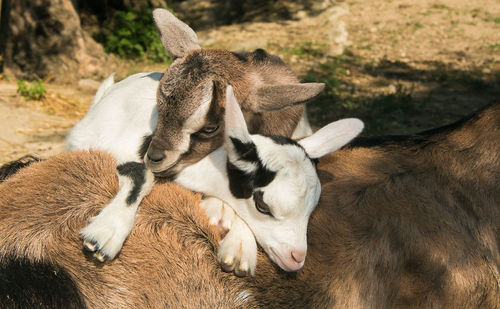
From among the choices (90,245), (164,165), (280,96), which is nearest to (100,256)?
(90,245)

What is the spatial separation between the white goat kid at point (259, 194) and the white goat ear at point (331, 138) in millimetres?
19

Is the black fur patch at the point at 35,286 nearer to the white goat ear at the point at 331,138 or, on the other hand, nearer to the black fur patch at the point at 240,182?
the black fur patch at the point at 240,182

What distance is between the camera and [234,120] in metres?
2.70

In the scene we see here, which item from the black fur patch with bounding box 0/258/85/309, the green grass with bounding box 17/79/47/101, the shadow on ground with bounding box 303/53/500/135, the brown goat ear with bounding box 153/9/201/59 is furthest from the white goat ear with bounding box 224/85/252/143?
the green grass with bounding box 17/79/47/101

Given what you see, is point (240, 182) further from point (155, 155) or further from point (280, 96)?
point (280, 96)

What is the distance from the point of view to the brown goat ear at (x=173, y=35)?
12.9 ft

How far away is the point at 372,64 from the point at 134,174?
6.24 meters

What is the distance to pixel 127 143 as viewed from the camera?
3.50 metres

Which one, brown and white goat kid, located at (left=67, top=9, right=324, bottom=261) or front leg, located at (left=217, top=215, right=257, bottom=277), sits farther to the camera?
brown and white goat kid, located at (left=67, top=9, right=324, bottom=261)

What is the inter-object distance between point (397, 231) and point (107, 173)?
5.36 feet

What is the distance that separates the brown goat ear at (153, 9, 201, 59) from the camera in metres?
3.95

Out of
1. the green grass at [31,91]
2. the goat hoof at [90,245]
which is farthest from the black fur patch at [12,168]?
the green grass at [31,91]

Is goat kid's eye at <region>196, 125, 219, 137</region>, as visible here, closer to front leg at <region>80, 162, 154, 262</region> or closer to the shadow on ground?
front leg at <region>80, 162, 154, 262</region>

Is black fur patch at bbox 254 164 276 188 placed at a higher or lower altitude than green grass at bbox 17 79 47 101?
higher
